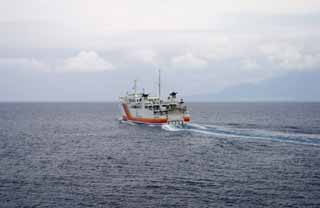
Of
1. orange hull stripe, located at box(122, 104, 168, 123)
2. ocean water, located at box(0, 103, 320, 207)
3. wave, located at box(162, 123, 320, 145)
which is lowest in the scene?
ocean water, located at box(0, 103, 320, 207)

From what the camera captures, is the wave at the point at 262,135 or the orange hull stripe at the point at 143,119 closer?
the wave at the point at 262,135

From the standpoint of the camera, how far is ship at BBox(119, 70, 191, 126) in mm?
92312

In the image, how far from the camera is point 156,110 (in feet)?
310

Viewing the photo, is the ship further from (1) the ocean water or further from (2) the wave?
(1) the ocean water

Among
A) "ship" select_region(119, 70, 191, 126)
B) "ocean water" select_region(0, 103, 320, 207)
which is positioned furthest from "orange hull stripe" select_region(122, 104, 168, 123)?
"ocean water" select_region(0, 103, 320, 207)

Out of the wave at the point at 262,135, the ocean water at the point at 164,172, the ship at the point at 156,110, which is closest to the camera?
the ocean water at the point at 164,172

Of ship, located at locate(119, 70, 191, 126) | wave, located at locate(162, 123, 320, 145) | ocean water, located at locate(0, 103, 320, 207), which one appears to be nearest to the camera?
ocean water, located at locate(0, 103, 320, 207)

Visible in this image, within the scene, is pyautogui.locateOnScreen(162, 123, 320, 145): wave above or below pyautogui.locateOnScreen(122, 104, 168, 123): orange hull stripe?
below

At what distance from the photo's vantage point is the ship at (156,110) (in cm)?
9231

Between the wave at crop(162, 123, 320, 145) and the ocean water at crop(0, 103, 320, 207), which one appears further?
the wave at crop(162, 123, 320, 145)

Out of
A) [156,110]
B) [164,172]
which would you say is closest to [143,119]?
[156,110]

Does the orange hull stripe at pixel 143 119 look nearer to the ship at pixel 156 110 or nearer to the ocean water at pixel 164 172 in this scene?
the ship at pixel 156 110

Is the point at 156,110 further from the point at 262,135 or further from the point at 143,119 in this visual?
the point at 262,135

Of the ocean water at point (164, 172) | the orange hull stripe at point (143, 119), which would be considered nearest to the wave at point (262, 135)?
the ocean water at point (164, 172)
